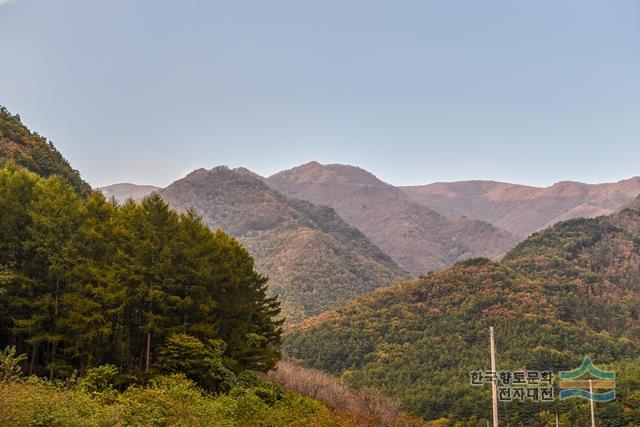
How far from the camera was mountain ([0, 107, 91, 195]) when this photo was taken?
2815 inches

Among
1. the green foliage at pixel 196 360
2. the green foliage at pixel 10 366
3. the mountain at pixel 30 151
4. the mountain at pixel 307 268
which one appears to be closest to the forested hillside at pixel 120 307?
the green foliage at pixel 196 360

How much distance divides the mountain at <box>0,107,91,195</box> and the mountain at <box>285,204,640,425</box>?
4526cm

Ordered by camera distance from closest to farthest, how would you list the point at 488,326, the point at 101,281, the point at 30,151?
1. the point at 101,281
2. the point at 30,151
3. the point at 488,326

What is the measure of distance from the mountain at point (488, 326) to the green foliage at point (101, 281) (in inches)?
1576

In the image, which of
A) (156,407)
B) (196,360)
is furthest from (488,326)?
(156,407)

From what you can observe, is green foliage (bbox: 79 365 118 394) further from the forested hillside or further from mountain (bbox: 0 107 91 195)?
mountain (bbox: 0 107 91 195)

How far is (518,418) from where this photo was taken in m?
67.9

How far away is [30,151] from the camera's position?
7719 cm

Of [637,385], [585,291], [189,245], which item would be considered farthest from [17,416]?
[585,291]

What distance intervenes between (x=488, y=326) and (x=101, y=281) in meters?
71.2

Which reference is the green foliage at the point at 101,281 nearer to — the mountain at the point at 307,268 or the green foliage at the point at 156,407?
the green foliage at the point at 156,407

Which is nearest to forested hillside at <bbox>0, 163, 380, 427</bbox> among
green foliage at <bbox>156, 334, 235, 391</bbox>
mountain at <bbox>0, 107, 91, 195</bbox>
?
green foliage at <bbox>156, 334, 235, 391</bbox>

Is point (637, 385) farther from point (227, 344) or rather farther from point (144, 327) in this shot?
point (144, 327)

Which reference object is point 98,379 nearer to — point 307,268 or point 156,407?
point 156,407
